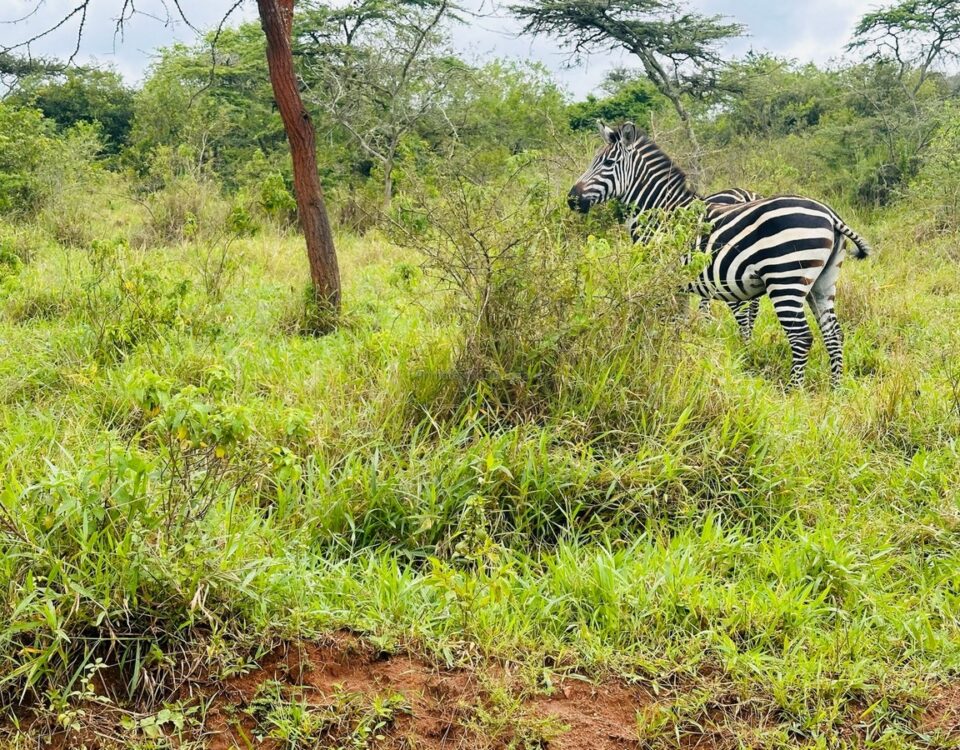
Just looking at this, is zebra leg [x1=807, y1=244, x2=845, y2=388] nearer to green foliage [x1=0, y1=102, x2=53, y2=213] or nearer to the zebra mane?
the zebra mane

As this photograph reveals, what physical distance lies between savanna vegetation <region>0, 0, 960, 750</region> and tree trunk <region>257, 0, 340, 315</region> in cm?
27

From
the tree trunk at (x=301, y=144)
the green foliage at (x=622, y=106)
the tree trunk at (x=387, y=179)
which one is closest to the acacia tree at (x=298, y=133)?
the tree trunk at (x=301, y=144)

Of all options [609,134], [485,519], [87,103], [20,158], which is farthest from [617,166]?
[87,103]

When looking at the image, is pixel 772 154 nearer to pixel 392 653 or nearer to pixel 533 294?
pixel 533 294

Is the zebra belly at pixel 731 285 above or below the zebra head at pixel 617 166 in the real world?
below

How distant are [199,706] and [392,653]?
559 mm

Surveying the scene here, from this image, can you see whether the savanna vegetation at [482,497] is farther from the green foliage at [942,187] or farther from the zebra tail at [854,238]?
the green foliage at [942,187]

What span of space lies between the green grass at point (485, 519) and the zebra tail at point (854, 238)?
0.96 meters

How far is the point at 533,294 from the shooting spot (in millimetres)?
3811

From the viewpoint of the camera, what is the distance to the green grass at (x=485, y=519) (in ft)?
7.48

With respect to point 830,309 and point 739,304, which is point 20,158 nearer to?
point 739,304

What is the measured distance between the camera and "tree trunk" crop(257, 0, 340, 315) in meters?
5.69

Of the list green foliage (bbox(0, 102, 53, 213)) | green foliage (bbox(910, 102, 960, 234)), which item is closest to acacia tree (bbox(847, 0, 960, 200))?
green foliage (bbox(910, 102, 960, 234))

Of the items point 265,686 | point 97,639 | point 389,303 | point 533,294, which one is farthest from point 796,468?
point 389,303
